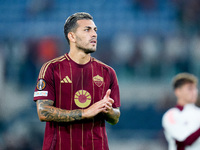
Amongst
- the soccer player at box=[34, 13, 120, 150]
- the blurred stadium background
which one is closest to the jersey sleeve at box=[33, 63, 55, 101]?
the soccer player at box=[34, 13, 120, 150]

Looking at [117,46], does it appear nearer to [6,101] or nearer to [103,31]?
[103,31]

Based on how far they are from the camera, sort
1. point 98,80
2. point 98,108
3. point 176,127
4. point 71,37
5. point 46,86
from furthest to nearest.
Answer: point 176,127
point 71,37
point 98,80
point 46,86
point 98,108

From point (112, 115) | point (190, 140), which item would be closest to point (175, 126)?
point (190, 140)

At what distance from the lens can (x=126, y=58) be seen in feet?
29.2

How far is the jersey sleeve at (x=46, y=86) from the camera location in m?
2.89

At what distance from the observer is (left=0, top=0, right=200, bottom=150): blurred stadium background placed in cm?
834

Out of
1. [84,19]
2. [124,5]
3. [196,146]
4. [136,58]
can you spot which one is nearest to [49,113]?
[84,19]

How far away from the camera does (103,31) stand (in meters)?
9.41

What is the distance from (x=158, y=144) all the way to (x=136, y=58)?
2.18 meters

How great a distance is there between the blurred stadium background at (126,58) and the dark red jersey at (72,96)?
5177 mm

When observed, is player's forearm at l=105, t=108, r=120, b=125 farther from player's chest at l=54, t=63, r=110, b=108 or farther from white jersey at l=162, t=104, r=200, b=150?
white jersey at l=162, t=104, r=200, b=150

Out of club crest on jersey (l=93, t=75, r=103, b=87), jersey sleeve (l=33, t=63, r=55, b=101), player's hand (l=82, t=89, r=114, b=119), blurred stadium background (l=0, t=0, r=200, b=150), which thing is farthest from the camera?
blurred stadium background (l=0, t=0, r=200, b=150)

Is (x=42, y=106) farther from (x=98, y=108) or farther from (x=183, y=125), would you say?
(x=183, y=125)

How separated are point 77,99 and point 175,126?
148 cm
